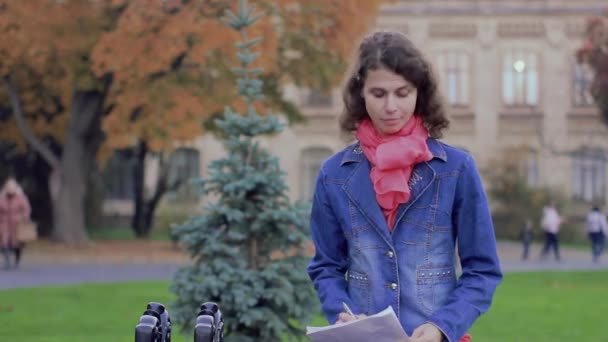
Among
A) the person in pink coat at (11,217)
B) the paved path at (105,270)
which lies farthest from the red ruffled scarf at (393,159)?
the person in pink coat at (11,217)

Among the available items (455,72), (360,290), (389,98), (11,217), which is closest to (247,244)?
(360,290)

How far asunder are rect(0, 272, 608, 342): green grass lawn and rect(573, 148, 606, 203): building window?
30394 mm

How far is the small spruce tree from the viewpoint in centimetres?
992

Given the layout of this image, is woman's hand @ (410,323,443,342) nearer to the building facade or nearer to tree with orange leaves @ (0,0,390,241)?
tree with orange leaves @ (0,0,390,241)

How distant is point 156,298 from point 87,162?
58.0 ft

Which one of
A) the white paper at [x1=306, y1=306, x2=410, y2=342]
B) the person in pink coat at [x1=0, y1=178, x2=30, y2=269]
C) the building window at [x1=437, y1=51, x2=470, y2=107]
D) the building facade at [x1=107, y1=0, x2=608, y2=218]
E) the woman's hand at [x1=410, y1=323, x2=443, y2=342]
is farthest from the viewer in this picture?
the building window at [x1=437, y1=51, x2=470, y2=107]

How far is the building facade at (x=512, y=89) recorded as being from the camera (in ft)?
179

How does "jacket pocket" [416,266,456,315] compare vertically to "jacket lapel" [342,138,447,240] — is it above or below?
below

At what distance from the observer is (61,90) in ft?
122

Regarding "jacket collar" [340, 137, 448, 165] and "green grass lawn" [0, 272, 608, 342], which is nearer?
"jacket collar" [340, 137, 448, 165]

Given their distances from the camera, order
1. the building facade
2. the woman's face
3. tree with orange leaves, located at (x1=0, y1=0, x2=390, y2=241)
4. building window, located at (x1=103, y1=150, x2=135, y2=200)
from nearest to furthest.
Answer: the woman's face → tree with orange leaves, located at (x1=0, y1=0, x2=390, y2=241) → the building facade → building window, located at (x1=103, y1=150, x2=135, y2=200)

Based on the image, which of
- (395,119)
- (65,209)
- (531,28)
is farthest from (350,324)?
(531,28)

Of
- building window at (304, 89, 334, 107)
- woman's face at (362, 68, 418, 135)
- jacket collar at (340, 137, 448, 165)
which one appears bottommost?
jacket collar at (340, 137, 448, 165)

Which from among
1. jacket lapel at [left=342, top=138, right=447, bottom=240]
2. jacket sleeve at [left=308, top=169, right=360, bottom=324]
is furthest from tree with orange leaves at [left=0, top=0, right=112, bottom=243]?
jacket lapel at [left=342, top=138, right=447, bottom=240]
